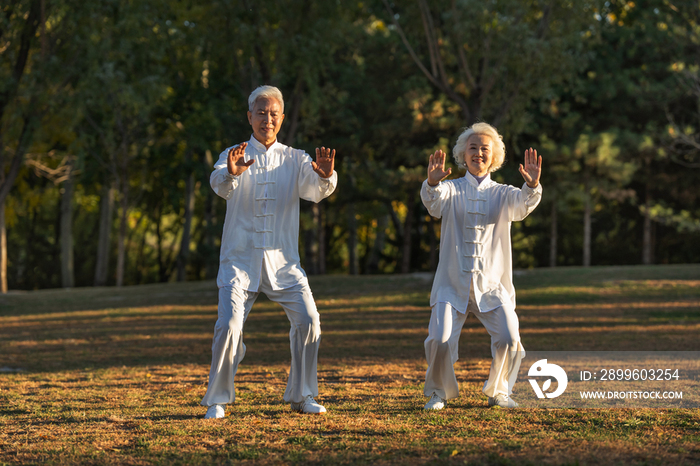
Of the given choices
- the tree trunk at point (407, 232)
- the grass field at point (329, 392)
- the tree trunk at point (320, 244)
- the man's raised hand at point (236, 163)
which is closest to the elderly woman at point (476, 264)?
the grass field at point (329, 392)

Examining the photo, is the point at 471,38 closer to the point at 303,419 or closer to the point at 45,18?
the point at 45,18

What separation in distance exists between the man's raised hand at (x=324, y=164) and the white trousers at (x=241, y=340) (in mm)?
846

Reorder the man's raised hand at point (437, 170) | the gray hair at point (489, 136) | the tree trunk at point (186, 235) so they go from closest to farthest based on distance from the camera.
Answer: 1. the man's raised hand at point (437, 170)
2. the gray hair at point (489, 136)
3. the tree trunk at point (186, 235)

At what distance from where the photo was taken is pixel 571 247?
112 feet

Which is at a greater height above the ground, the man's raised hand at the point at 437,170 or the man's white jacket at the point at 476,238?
the man's raised hand at the point at 437,170

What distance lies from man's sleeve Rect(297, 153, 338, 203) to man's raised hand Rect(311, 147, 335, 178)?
0.07 m

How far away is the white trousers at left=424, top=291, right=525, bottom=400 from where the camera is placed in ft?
18.2

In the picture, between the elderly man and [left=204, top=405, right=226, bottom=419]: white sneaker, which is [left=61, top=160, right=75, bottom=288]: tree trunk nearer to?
the elderly man

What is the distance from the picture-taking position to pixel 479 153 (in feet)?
19.2

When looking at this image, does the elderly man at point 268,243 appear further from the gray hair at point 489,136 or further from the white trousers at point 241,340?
the gray hair at point 489,136

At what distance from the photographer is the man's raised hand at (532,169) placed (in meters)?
5.51

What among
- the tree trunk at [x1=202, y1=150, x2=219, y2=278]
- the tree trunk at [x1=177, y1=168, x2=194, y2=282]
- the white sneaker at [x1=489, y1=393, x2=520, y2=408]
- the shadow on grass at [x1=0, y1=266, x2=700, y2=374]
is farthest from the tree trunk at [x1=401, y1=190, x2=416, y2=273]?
the white sneaker at [x1=489, y1=393, x2=520, y2=408]

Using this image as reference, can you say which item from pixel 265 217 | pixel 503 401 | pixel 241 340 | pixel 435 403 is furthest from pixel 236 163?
pixel 503 401

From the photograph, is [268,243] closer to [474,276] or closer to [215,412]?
[215,412]
